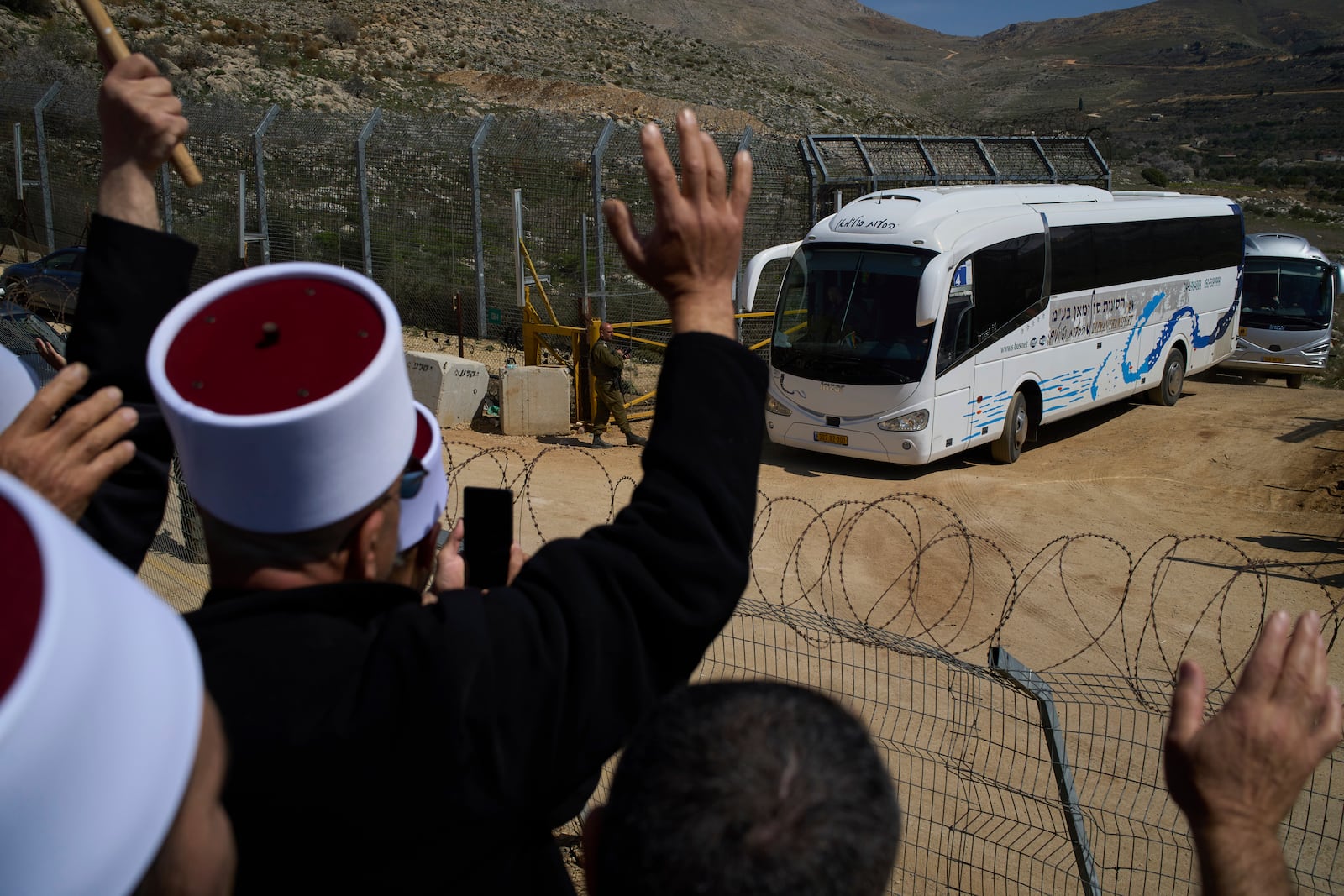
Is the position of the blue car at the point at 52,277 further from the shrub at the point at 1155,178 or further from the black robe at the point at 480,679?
the shrub at the point at 1155,178

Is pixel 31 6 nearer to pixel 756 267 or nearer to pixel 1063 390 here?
pixel 756 267

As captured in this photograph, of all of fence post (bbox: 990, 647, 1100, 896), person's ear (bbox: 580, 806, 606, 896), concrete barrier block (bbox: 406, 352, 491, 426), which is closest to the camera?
person's ear (bbox: 580, 806, 606, 896)

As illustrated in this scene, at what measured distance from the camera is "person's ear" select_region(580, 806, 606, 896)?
120cm

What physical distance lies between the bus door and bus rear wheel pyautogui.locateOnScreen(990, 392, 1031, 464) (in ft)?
3.18

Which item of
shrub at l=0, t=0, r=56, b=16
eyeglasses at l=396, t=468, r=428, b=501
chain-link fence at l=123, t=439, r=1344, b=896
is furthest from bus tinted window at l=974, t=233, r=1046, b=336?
shrub at l=0, t=0, r=56, b=16

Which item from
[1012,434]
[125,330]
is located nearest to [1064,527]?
[1012,434]

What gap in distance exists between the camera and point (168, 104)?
6.30ft

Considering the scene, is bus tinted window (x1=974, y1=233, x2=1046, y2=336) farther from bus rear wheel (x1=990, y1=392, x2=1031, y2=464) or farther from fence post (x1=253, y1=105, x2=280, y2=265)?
fence post (x1=253, y1=105, x2=280, y2=265)

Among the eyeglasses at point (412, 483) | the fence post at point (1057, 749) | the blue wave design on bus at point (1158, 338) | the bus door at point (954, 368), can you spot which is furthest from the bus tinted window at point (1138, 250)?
the eyeglasses at point (412, 483)

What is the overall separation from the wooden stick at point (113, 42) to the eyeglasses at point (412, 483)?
640 millimetres

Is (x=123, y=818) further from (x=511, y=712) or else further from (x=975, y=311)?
(x=975, y=311)

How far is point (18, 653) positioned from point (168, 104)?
4.85 ft

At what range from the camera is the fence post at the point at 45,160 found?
22.2 metres

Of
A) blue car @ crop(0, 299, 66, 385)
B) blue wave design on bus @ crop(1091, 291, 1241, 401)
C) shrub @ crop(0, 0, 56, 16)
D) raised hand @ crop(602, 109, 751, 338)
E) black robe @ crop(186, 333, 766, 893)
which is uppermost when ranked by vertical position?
shrub @ crop(0, 0, 56, 16)
